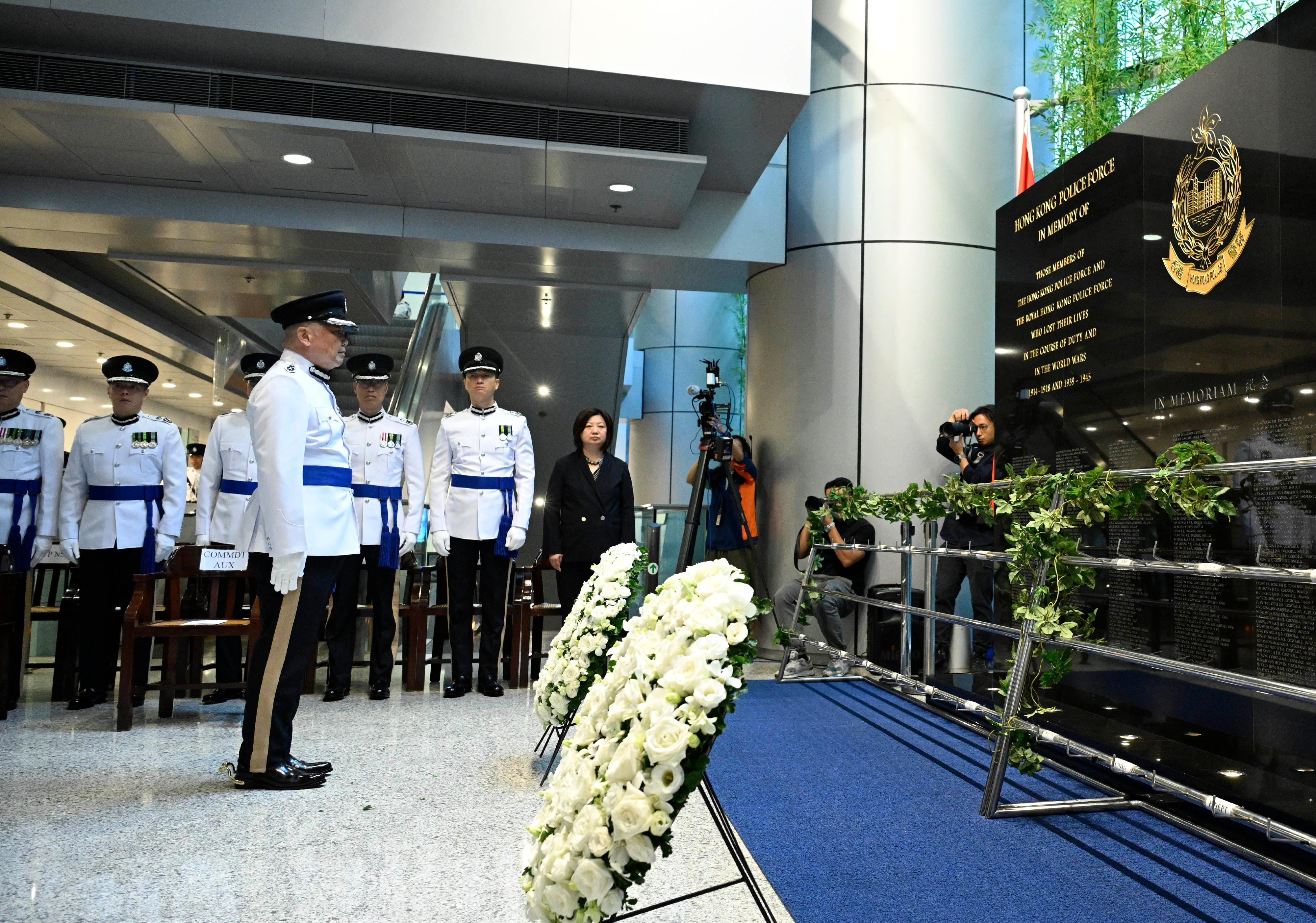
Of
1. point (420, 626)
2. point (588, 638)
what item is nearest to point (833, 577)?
point (420, 626)

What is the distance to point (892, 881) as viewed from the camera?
199 cm

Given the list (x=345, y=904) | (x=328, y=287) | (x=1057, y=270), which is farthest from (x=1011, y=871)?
(x=328, y=287)

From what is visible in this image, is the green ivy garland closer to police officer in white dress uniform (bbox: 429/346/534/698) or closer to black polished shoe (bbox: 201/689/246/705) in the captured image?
A: police officer in white dress uniform (bbox: 429/346/534/698)

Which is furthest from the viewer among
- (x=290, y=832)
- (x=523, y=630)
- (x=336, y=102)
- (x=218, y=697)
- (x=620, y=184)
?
(x=620, y=184)

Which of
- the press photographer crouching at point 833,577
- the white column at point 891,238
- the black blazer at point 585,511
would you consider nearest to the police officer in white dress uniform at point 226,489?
the black blazer at point 585,511

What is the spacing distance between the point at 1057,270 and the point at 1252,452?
1424mm

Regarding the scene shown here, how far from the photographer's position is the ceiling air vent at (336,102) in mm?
4430

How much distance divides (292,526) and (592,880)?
197 cm

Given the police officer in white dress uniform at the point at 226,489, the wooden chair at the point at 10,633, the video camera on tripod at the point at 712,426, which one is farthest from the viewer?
the video camera on tripod at the point at 712,426

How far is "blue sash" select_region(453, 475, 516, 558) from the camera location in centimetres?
449

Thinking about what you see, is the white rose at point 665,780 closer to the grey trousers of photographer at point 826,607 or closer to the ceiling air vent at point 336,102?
the grey trousers of photographer at point 826,607

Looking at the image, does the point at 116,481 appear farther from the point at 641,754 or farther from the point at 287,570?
the point at 641,754

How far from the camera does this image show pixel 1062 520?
251 centimetres

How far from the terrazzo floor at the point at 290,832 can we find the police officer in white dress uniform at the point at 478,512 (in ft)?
2.48
